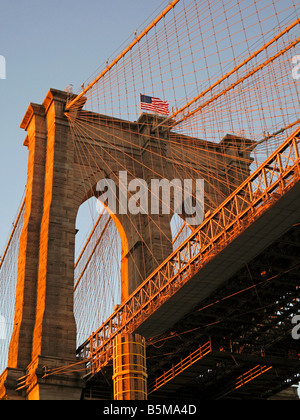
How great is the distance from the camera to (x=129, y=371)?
2386 centimetres

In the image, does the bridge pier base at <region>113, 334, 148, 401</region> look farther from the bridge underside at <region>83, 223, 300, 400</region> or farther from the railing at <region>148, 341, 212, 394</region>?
the railing at <region>148, 341, 212, 394</region>

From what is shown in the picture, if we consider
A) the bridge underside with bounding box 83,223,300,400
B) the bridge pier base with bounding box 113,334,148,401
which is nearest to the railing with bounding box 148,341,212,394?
the bridge underside with bounding box 83,223,300,400

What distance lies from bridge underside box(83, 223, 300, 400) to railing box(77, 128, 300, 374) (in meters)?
1.86

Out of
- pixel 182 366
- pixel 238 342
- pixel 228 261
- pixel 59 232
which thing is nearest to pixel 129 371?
pixel 228 261

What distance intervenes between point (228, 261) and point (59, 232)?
14.6 meters

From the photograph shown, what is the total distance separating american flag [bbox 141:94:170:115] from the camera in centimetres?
5138

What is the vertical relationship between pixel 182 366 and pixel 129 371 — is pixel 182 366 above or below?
above

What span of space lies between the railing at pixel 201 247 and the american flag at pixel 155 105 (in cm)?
1418

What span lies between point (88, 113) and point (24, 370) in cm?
1861

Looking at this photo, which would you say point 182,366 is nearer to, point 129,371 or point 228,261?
point 228,261

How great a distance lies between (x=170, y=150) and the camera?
174ft

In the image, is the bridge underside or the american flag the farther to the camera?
the american flag
